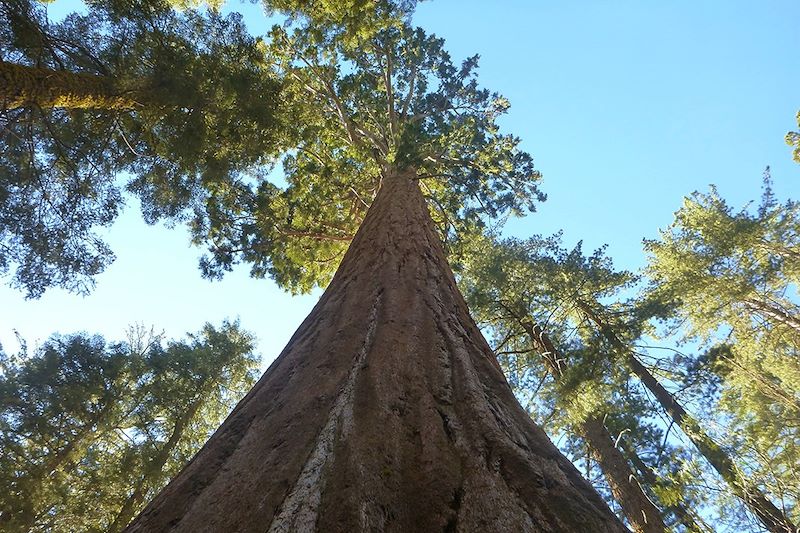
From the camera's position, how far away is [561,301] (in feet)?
31.7

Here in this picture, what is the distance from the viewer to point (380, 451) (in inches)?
63.6

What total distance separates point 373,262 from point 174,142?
514 cm

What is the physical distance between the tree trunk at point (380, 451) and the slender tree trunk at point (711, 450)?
4.19 metres

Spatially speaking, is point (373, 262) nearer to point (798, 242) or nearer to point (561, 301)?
point (561, 301)

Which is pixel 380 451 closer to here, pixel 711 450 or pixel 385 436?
pixel 385 436

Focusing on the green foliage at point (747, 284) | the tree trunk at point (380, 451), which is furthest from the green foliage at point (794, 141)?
the tree trunk at point (380, 451)

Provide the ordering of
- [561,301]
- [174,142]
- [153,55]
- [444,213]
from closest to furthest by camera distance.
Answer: [153,55] < [174,142] < [561,301] < [444,213]

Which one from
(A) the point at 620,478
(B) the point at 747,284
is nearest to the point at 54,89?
(A) the point at 620,478

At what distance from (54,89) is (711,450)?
423 inches

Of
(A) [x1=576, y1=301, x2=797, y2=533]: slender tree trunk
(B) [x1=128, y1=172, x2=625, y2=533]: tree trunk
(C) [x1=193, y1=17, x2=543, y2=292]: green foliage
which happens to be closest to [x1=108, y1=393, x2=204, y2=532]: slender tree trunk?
(C) [x1=193, y1=17, x2=543, y2=292]: green foliage

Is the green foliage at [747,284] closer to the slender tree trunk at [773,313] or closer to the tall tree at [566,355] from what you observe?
the slender tree trunk at [773,313]

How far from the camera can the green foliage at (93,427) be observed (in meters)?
9.38

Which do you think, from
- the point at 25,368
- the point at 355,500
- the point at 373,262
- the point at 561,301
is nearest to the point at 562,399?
the point at 561,301

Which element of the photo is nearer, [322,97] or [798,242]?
[322,97]
